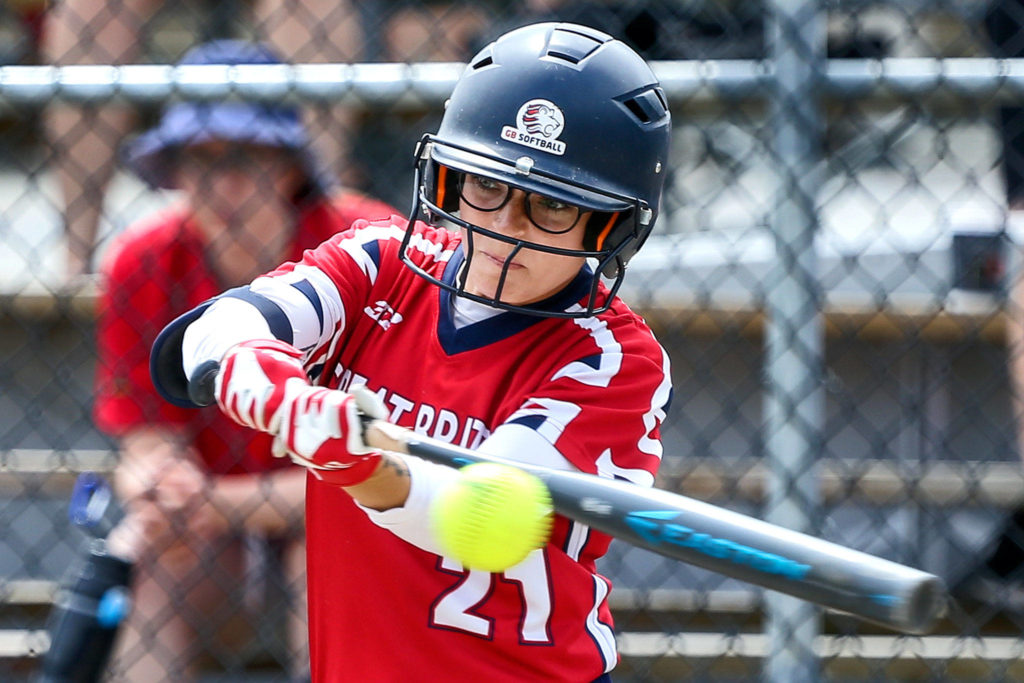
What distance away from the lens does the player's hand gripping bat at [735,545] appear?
4.06 feet

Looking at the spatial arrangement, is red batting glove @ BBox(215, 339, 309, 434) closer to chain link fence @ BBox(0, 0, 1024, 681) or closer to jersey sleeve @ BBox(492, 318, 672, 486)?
jersey sleeve @ BBox(492, 318, 672, 486)

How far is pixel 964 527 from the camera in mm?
3307

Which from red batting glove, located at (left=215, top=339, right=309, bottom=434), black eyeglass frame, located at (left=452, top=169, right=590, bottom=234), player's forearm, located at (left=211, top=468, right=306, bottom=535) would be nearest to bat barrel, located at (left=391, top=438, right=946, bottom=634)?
red batting glove, located at (left=215, top=339, right=309, bottom=434)

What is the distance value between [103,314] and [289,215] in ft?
1.53

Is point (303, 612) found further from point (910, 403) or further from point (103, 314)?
point (910, 403)

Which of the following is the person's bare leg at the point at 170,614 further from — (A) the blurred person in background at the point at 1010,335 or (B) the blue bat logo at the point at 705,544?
(A) the blurred person in background at the point at 1010,335

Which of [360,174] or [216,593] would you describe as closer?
[216,593]

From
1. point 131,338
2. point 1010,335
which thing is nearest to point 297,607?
point 131,338

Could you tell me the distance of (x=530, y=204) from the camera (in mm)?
1652

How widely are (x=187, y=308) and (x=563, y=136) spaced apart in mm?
1299

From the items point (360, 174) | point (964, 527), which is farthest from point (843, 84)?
point (964, 527)

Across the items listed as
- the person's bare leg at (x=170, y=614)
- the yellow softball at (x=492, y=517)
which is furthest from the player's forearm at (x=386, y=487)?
the person's bare leg at (x=170, y=614)

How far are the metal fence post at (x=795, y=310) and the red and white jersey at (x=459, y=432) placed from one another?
0.67m

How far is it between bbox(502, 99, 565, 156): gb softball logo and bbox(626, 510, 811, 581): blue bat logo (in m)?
0.53
